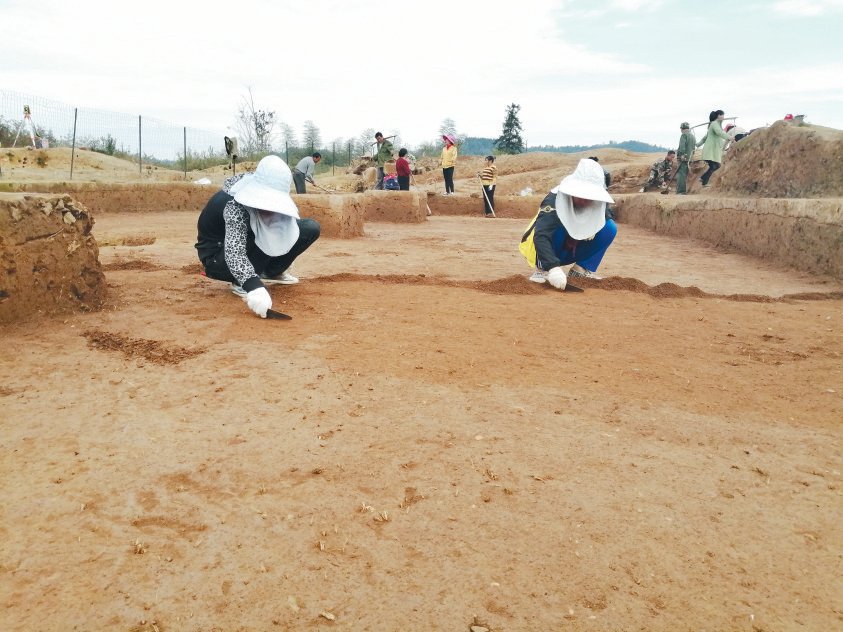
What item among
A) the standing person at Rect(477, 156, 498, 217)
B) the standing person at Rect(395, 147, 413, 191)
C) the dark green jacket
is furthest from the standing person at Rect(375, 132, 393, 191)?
the dark green jacket

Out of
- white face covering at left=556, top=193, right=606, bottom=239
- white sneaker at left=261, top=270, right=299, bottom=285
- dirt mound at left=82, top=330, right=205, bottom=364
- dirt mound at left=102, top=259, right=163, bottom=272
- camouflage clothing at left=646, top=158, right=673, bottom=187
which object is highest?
camouflage clothing at left=646, top=158, right=673, bottom=187

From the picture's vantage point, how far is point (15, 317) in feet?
10.8

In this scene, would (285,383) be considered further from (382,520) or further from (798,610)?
(798,610)

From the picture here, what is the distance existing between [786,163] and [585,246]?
4.35 metres

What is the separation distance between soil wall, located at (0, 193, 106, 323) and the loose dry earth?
14 cm

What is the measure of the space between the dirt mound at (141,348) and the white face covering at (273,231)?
1.13 m

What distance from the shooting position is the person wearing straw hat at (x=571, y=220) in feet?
15.5

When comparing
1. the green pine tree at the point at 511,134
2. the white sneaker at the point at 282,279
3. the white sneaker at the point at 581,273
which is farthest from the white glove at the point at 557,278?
the green pine tree at the point at 511,134

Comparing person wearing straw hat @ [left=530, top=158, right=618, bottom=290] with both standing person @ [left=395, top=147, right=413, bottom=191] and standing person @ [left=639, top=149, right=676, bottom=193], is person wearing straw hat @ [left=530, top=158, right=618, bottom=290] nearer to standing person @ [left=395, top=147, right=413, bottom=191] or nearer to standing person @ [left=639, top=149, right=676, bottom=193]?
standing person @ [left=395, top=147, right=413, bottom=191]

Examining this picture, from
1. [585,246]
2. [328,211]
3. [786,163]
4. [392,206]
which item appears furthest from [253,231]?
[786,163]

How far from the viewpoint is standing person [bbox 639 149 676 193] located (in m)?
14.2

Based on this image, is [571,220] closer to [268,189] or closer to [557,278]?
[557,278]

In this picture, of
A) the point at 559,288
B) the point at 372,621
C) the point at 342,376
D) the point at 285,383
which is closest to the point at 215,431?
the point at 285,383

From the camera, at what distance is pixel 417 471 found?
6.40 ft
